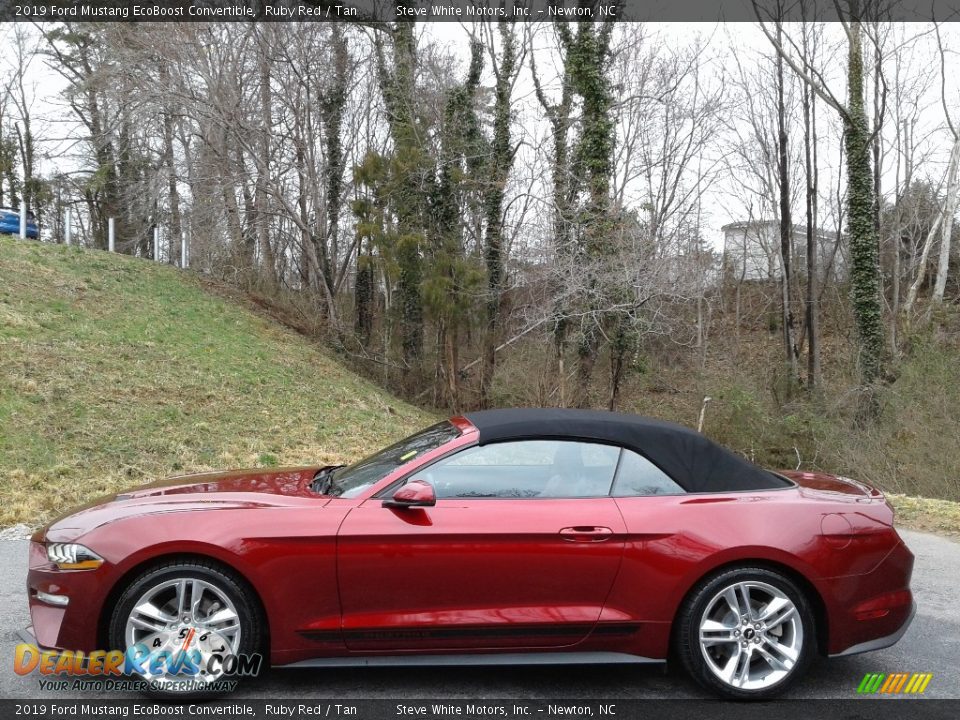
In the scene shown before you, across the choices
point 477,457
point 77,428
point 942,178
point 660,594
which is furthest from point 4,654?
point 942,178

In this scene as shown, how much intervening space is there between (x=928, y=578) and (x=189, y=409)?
1233 cm

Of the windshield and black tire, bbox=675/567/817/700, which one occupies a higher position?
the windshield

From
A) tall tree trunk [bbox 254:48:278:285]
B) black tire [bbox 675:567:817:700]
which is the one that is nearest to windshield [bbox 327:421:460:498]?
black tire [bbox 675:567:817:700]

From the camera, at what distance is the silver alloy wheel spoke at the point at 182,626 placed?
369 centimetres

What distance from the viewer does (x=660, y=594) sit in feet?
12.6

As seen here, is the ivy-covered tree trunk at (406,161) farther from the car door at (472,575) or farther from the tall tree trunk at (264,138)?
the car door at (472,575)

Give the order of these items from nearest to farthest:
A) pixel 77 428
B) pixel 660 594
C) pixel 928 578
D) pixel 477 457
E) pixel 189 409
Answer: pixel 660 594 → pixel 477 457 → pixel 928 578 → pixel 77 428 → pixel 189 409

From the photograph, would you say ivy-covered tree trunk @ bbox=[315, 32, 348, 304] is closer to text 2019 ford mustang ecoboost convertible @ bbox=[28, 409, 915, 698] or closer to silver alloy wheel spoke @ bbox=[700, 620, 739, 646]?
text 2019 ford mustang ecoboost convertible @ bbox=[28, 409, 915, 698]

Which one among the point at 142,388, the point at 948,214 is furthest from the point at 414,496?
the point at 948,214

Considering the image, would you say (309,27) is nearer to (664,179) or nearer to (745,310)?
(664,179)

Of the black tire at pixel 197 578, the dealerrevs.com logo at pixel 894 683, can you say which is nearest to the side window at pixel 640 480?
the dealerrevs.com logo at pixel 894 683

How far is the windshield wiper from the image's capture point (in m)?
4.30

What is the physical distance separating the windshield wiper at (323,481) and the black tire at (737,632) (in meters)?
1.98

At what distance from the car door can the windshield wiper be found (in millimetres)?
506
